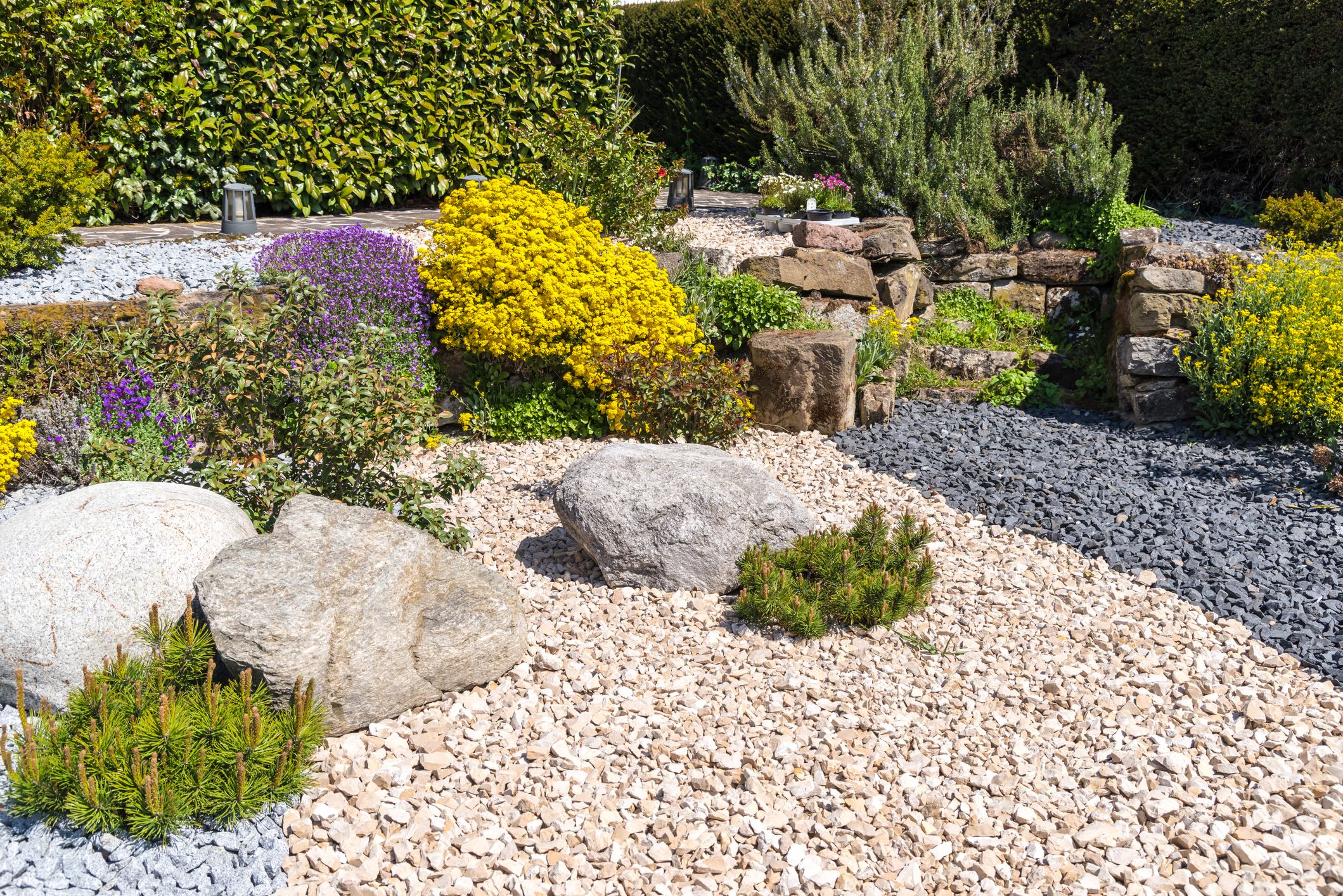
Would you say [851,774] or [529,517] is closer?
[851,774]

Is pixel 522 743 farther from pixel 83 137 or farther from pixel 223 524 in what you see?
pixel 83 137

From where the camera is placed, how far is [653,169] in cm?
862

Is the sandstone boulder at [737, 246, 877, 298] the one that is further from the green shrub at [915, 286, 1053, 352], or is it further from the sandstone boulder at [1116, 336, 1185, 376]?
the sandstone boulder at [1116, 336, 1185, 376]

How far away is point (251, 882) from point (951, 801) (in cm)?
216

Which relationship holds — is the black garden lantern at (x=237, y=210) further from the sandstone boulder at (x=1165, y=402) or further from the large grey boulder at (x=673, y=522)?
the sandstone boulder at (x=1165, y=402)

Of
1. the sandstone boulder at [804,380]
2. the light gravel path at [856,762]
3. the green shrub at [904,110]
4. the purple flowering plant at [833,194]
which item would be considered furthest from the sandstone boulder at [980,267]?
the light gravel path at [856,762]

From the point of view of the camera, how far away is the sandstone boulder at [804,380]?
6.38 m

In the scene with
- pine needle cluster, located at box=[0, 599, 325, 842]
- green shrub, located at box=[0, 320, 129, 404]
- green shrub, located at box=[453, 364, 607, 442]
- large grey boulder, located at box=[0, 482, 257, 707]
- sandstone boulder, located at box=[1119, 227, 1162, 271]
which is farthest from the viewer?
sandstone boulder, located at box=[1119, 227, 1162, 271]

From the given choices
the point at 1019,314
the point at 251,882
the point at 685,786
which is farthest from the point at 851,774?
the point at 1019,314

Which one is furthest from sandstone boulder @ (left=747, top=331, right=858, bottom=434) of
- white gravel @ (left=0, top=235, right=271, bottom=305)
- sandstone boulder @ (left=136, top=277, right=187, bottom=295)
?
sandstone boulder @ (left=136, top=277, right=187, bottom=295)

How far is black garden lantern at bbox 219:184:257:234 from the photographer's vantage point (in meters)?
7.57

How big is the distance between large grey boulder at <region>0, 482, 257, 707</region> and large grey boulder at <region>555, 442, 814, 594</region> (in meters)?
1.49

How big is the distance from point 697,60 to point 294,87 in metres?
5.66

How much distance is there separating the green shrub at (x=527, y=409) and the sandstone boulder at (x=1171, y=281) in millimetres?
4052
